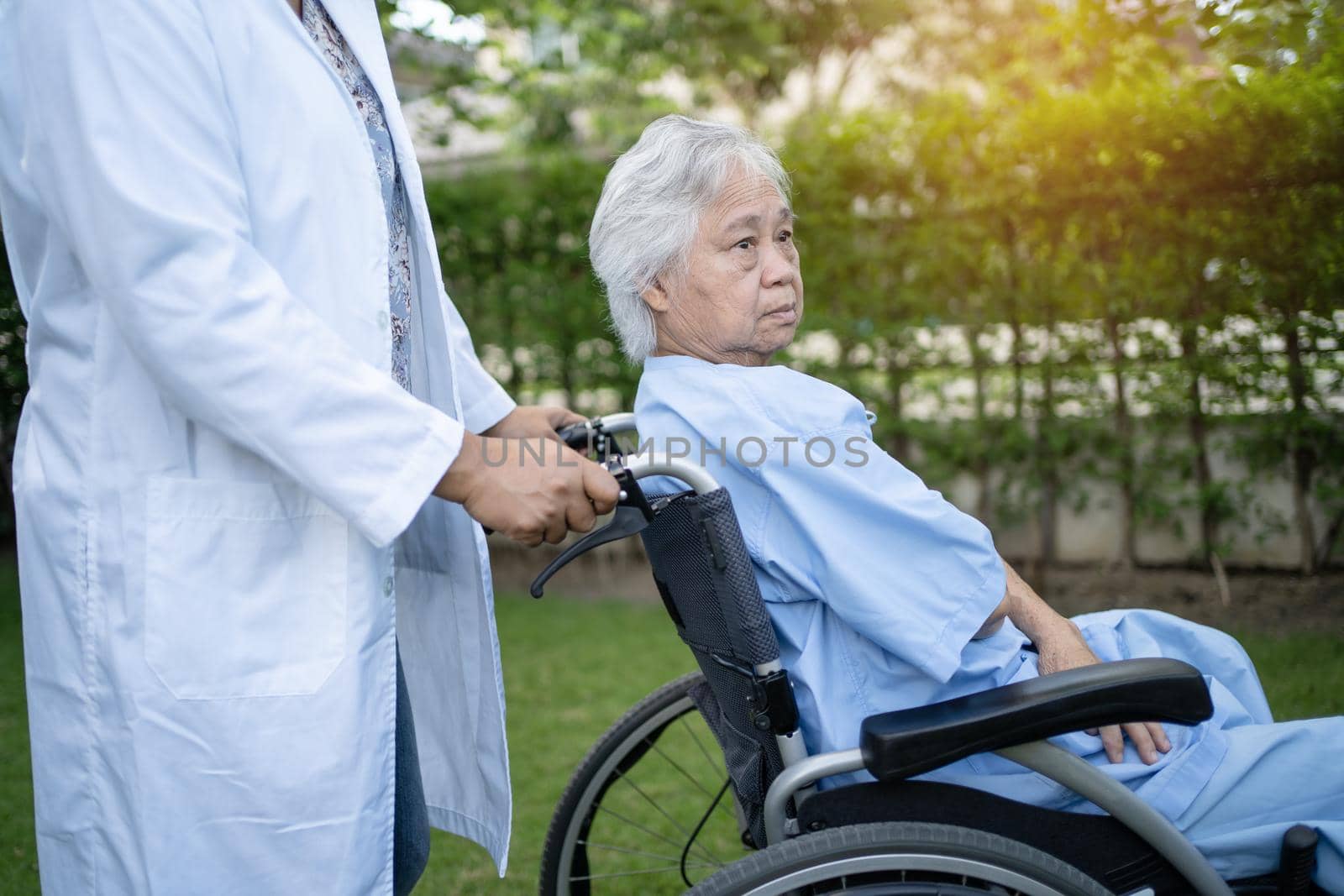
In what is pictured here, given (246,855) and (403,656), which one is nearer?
(246,855)

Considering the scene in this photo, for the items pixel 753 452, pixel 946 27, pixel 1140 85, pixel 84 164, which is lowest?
pixel 753 452

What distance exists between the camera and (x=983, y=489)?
208 inches

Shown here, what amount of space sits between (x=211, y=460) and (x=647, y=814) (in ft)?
7.22

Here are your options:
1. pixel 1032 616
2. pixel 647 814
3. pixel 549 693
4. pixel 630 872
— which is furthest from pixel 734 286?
pixel 549 693

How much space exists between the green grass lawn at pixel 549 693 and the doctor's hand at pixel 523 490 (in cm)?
174

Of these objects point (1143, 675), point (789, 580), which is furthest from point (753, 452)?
point (1143, 675)

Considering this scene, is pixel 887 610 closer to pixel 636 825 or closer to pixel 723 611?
pixel 723 611

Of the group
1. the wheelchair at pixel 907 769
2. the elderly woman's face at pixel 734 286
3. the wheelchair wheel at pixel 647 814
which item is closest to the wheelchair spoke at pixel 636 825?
the wheelchair wheel at pixel 647 814

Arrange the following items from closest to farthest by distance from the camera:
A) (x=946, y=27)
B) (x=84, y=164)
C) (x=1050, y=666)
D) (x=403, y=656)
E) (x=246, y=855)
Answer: (x=84, y=164), (x=246, y=855), (x=1050, y=666), (x=403, y=656), (x=946, y=27)

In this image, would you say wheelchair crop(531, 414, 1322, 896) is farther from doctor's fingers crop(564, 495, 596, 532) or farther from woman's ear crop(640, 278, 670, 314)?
woman's ear crop(640, 278, 670, 314)

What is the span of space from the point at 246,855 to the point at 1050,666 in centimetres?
126

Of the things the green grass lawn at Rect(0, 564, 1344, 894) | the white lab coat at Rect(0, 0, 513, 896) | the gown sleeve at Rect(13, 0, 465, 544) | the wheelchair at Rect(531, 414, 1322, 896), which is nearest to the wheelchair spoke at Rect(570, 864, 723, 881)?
the green grass lawn at Rect(0, 564, 1344, 894)

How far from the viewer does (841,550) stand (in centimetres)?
156

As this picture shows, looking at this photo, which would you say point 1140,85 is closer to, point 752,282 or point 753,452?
point 752,282
